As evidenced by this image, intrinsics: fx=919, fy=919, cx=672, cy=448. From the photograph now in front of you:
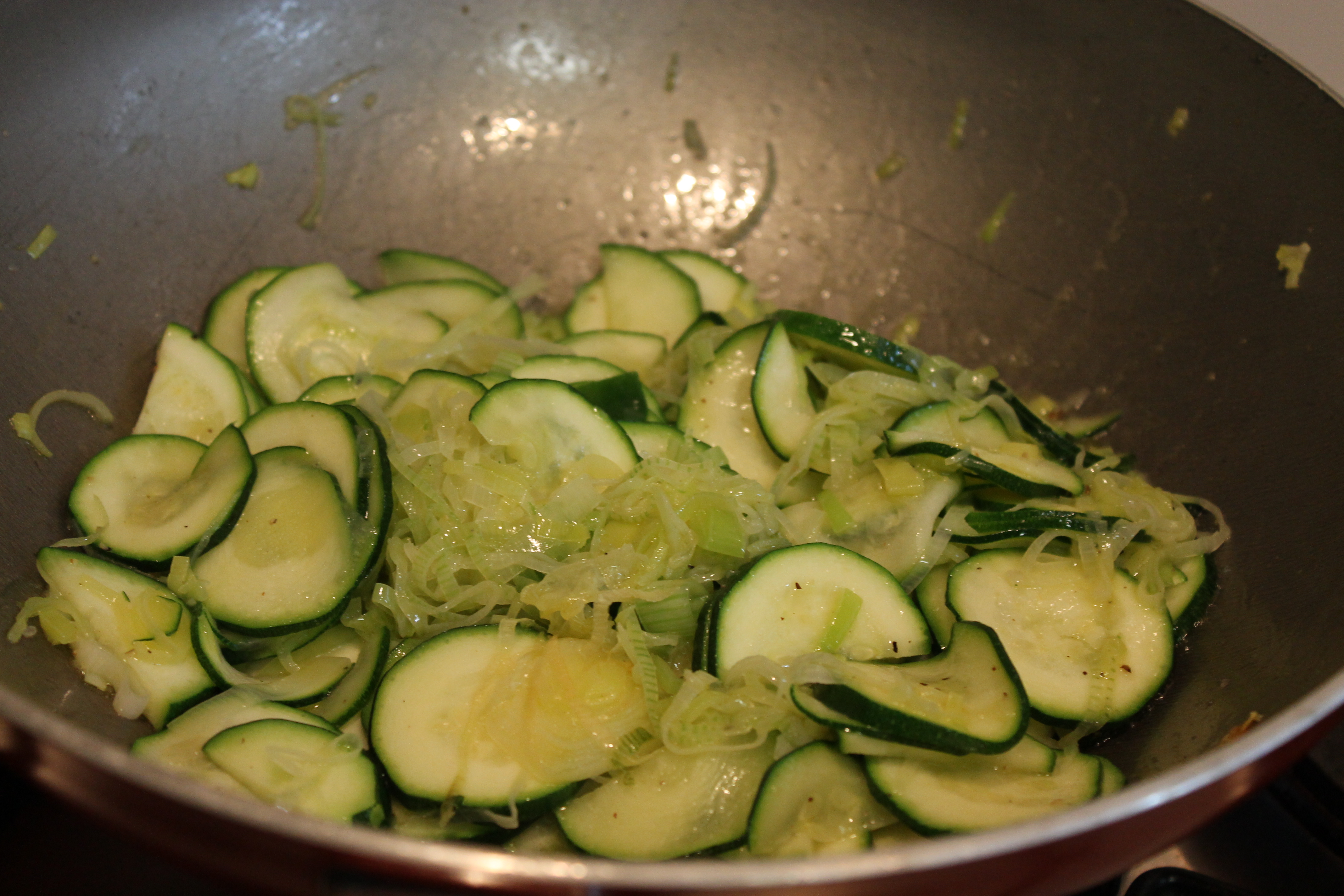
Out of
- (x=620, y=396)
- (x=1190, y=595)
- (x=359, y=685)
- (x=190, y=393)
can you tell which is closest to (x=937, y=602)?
(x=1190, y=595)

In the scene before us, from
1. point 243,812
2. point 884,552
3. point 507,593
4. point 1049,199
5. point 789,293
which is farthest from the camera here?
point 789,293

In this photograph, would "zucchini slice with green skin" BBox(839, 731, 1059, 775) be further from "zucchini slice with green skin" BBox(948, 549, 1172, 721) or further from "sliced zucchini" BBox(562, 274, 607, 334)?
"sliced zucchini" BBox(562, 274, 607, 334)

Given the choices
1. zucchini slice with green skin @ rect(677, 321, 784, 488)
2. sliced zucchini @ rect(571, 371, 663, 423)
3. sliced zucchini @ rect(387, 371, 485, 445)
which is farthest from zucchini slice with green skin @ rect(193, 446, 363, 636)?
zucchini slice with green skin @ rect(677, 321, 784, 488)

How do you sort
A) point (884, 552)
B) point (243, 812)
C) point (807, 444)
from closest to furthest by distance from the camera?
point (243, 812) → point (884, 552) → point (807, 444)

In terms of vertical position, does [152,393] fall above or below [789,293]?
below

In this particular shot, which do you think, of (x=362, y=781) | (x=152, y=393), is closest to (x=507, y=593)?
(x=362, y=781)

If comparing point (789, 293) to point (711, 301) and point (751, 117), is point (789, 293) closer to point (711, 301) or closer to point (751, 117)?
point (711, 301)
